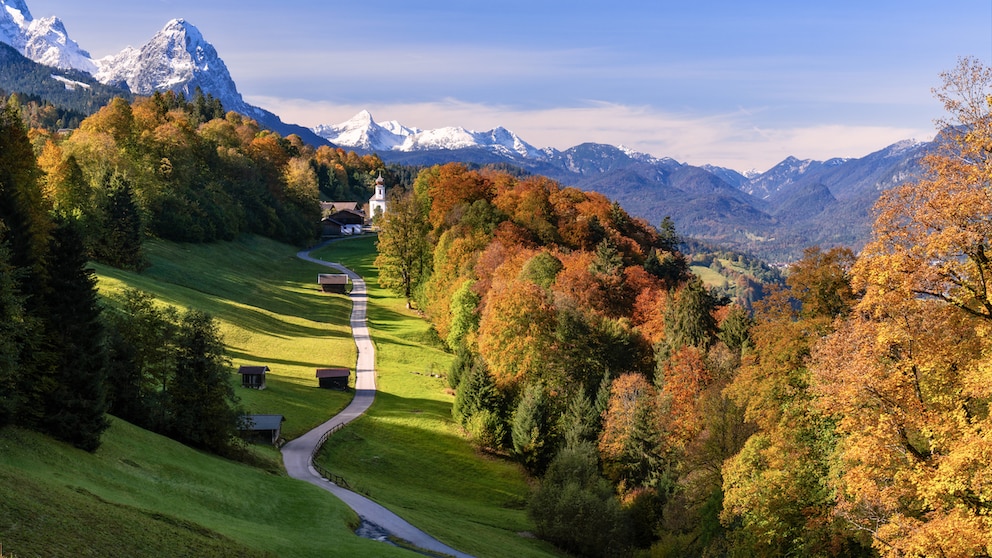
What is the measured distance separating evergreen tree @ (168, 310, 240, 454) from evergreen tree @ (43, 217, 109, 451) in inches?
292

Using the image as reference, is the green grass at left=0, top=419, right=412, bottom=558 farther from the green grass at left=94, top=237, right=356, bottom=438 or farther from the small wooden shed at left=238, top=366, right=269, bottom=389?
the small wooden shed at left=238, top=366, right=269, bottom=389

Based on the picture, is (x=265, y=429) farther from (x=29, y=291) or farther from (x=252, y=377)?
(x=29, y=291)

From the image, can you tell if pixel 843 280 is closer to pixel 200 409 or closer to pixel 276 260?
pixel 200 409

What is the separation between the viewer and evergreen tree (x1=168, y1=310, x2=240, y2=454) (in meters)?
39.6

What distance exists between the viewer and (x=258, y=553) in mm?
22031

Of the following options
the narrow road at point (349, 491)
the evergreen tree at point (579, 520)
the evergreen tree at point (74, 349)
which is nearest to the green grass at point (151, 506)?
the evergreen tree at point (74, 349)

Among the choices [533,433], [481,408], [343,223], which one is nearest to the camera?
[533,433]

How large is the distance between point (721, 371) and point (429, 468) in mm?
21512

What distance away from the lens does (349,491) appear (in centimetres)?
3969

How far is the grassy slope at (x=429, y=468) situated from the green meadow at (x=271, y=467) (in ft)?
0.48

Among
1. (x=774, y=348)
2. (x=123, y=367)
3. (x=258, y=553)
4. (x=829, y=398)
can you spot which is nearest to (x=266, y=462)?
(x=123, y=367)

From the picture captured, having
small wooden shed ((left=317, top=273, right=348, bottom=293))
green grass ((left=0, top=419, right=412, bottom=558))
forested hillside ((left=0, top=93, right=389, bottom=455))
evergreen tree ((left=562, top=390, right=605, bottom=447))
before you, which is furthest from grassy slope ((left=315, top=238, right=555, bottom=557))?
small wooden shed ((left=317, top=273, right=348, bottom=293))

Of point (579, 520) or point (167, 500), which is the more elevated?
point (167, 500)

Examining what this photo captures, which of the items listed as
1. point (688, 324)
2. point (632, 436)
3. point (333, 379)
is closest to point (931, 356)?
point (632, 436)
